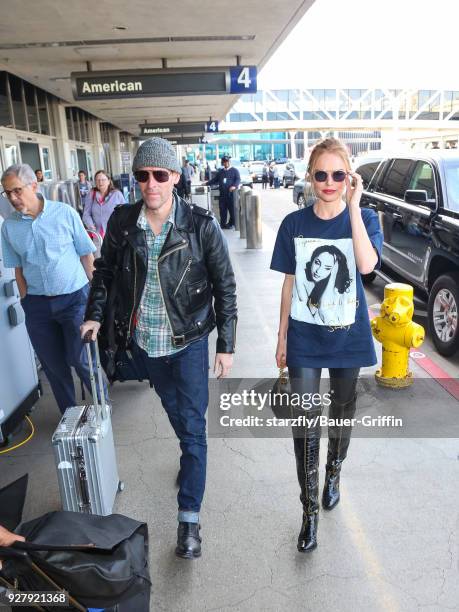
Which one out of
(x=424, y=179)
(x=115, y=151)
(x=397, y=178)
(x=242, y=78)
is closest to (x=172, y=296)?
(x=424, y=179)

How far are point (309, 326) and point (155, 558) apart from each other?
1465mm

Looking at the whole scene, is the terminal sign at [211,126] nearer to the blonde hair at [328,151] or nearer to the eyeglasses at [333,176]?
the blonde hair at [328,151]

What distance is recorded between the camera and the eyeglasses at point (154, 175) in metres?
2.41

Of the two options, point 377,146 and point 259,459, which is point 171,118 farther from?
point 377,146

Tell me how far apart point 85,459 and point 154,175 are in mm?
1545

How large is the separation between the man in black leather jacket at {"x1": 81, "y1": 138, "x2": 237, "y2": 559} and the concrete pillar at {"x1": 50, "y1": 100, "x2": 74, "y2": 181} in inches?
567

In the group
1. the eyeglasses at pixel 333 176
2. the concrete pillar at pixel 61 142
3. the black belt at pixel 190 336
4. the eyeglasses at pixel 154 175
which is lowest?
the black belt at pixel 190 336

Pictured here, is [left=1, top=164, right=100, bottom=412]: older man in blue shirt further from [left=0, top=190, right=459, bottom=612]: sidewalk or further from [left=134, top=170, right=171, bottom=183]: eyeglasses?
[left=134, top=170, right=171, bottom=183]: eyeglasses

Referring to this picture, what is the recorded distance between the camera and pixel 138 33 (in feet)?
24.2

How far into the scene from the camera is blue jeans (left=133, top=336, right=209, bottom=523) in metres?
2.63

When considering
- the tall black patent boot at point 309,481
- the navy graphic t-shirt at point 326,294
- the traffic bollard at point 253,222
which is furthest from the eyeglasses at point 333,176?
the traffic bollard at point 253,222

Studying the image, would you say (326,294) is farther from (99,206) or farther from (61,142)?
(61,142)

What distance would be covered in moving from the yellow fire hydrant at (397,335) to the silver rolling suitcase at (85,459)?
2.68 metres

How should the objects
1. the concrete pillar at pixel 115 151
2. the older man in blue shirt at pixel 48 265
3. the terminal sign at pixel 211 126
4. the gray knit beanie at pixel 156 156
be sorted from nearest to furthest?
1. the gray knit beanie at pixel 156 156
2. the older man in blue shirt at pixel 48 265
3. the terminal sign at pixel 211 126
4. the concrete pillar at pixel 115 151
